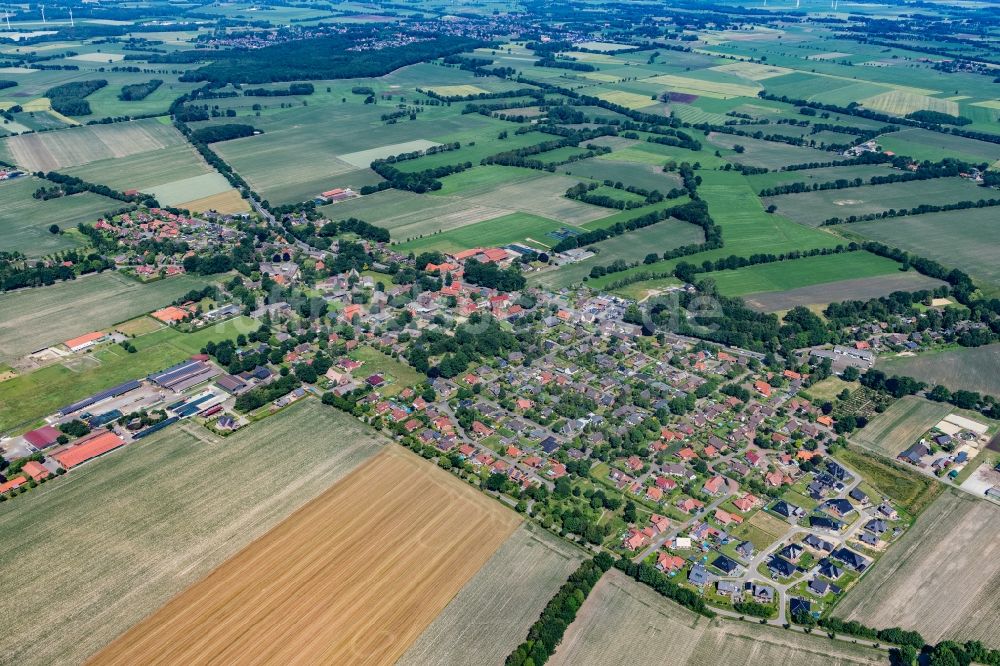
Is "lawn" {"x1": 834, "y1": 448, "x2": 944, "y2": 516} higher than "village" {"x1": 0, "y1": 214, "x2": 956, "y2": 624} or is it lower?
higher

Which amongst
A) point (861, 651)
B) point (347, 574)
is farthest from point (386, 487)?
point (861, 651)

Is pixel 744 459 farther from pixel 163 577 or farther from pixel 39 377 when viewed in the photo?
pixel 39 377

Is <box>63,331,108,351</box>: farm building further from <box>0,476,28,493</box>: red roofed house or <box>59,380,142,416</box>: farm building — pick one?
<box>0,476,28,493</box>: red roofed house

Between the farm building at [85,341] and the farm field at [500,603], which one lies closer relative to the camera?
the farm field at [500,603]

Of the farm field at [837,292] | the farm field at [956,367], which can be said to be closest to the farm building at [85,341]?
the farm field at [837,292]

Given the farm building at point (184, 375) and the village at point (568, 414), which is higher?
the village at point (568, 414)

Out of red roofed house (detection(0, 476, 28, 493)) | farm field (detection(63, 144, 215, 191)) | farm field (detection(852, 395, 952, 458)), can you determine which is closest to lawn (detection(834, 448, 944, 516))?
farm field (detection(852, 395, 952, 458))

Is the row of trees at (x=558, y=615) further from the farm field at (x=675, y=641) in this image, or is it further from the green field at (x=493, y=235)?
the green field at (x=493, y=235)
